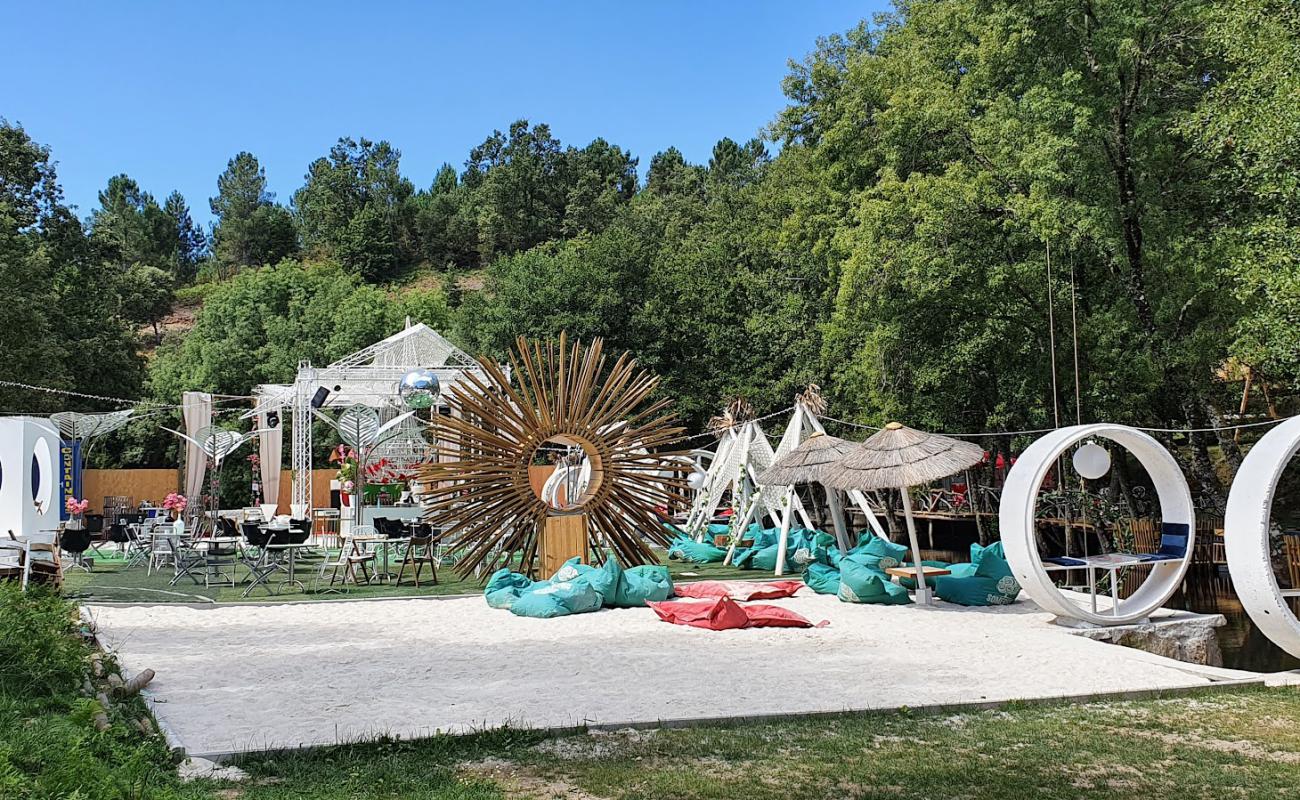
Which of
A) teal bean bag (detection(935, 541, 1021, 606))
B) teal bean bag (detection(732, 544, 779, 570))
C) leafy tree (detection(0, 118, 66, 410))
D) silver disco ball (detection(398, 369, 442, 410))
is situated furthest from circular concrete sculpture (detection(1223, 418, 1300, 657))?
leafy tree (detection(0, 118, 66, 410))

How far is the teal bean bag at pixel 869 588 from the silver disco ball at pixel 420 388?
11033 millimetres

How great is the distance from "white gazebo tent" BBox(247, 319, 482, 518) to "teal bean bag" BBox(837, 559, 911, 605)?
12224 millimetres

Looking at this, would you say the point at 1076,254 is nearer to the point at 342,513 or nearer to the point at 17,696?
the point at 342,513

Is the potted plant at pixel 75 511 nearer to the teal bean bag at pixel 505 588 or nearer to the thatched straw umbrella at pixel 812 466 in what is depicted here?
the teal bean bag at pixel 505 588

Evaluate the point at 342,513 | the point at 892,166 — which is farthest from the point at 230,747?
the point at 892,166

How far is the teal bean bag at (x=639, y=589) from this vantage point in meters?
11.7

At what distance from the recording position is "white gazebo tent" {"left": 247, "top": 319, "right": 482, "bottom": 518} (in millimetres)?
23094

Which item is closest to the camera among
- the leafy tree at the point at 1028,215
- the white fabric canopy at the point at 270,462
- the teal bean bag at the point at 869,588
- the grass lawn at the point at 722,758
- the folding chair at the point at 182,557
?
the grass lawn at the point at 722,758

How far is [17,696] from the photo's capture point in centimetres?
575

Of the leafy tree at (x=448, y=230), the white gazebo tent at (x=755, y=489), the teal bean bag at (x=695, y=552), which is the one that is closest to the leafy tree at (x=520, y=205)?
the leafy tree at (x=448, y=230)

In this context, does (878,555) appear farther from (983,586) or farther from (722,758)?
(722,758)

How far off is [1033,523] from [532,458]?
6.07 metres

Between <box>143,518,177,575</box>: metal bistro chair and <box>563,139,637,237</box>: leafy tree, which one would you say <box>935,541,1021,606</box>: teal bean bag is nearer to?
<box>143,518,177,575</box>: metal bistro chair

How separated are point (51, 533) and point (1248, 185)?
59.2 feet
